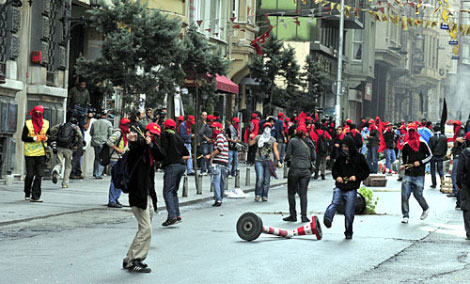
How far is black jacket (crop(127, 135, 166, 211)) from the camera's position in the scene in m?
11.1

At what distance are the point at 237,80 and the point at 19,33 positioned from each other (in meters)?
21.0

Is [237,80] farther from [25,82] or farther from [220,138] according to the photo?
[220,138]

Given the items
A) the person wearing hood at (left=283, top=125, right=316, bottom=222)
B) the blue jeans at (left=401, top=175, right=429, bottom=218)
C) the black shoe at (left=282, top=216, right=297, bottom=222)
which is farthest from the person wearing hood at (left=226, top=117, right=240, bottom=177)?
the black shoe at (left=282, top=216, right=297, bottom=222)

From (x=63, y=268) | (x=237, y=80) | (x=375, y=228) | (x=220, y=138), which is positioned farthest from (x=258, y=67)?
(x=63, y=268)

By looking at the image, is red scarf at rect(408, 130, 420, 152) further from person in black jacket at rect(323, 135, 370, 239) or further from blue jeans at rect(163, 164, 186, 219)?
blue jeans at rect(163, 164, 186, 219)

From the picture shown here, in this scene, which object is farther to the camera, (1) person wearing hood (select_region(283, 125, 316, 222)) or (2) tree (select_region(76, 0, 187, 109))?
(2) tree (select_region(76, 0, 187, 109))

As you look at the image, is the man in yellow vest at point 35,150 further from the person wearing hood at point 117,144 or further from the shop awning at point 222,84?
the shop awning at point 222,84

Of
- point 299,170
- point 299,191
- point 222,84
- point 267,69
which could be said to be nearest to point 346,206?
point 299,191

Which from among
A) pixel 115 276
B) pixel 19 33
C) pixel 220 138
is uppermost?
pixel 19 33

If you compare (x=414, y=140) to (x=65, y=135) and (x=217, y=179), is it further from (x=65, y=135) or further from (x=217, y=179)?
(x=65, y=135)

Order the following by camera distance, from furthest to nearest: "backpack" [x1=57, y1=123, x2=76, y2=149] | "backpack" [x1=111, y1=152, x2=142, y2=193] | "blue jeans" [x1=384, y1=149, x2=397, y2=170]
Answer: "blue jeans" [x1=384, y1=149, x2=397, y2=170], "backpack" [x1=57, y1=123, x2=76, y2=149], "backpack" [x1=111, y1=152, x2=142, y2=193]

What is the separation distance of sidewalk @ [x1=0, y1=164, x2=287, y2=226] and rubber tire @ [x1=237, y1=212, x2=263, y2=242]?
12.9ft

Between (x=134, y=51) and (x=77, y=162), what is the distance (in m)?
3.87

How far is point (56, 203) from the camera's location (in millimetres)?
18906
